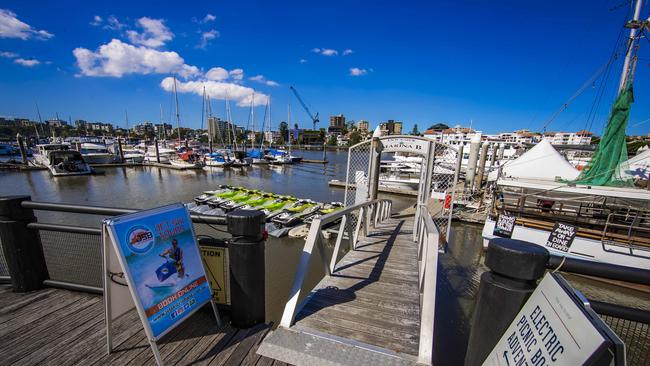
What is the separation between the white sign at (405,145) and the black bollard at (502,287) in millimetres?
6361

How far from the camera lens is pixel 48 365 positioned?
7.30 ft

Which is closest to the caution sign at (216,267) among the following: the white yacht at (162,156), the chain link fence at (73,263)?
the chain link fence at (73,263)

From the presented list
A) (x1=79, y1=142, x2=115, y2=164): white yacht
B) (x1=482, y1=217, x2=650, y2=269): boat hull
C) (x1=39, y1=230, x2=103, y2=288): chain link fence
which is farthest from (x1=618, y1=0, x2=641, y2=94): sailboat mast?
(x1=79, y1=142, x2=115, y2=164): white yacht

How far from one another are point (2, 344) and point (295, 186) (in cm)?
2825

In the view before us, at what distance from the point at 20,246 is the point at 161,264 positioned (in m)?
2.38

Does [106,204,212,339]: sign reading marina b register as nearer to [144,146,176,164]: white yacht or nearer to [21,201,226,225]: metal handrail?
[21,201,226,225]: metal handrail

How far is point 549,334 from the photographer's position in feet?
4.00

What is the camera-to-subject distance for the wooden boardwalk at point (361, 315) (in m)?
2.58

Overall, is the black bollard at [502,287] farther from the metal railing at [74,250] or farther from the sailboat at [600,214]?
the sailboat at [600,214]

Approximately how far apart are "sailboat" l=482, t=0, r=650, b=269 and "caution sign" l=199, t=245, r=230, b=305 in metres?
10.1

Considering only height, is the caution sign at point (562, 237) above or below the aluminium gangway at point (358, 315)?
below

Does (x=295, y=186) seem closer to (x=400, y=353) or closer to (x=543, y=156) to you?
(x=543, y=156)

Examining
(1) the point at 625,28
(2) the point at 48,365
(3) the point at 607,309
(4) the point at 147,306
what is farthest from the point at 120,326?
(1) the point at 625,28

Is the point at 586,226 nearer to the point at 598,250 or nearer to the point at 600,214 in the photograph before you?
the point at 600,214
